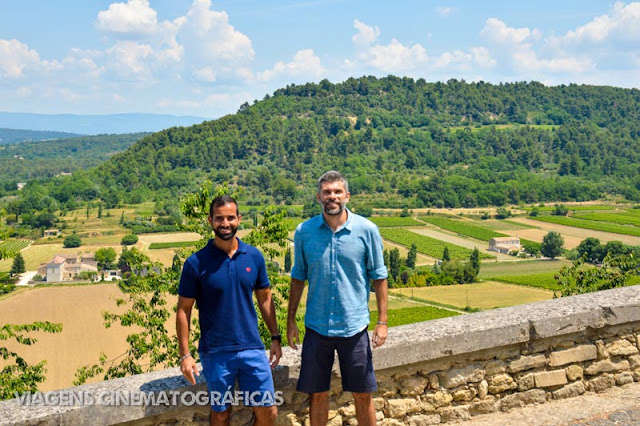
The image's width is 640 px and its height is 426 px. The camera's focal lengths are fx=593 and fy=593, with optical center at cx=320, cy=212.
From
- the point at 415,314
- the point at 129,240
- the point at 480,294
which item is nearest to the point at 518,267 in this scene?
the point at 480,294

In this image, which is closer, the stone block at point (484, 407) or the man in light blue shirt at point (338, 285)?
the man in light blue shirt at point (338, 285)

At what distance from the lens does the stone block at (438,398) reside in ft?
13.2

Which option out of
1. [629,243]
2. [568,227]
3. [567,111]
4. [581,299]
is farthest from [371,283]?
[567,111]

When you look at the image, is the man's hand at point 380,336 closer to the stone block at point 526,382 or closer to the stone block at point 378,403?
the stone block at point 378,403

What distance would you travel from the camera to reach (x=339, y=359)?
351 centimetres

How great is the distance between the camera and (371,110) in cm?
16538

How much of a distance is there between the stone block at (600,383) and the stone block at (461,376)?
0.94 m

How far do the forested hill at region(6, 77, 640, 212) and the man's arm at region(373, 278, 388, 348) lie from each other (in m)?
102

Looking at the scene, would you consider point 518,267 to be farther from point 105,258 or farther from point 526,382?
point 526,382

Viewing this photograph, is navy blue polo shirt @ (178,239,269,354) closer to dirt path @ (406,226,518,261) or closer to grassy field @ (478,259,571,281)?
grassy field @ (478,259,571,281)

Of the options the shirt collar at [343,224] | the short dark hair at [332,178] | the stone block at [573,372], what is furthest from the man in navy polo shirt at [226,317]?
the stone block at [573,372]

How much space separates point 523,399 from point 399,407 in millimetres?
980

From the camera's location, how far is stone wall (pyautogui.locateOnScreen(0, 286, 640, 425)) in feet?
12.0

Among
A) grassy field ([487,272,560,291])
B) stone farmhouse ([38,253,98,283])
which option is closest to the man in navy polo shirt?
grassy field ([487,272,560,291])
